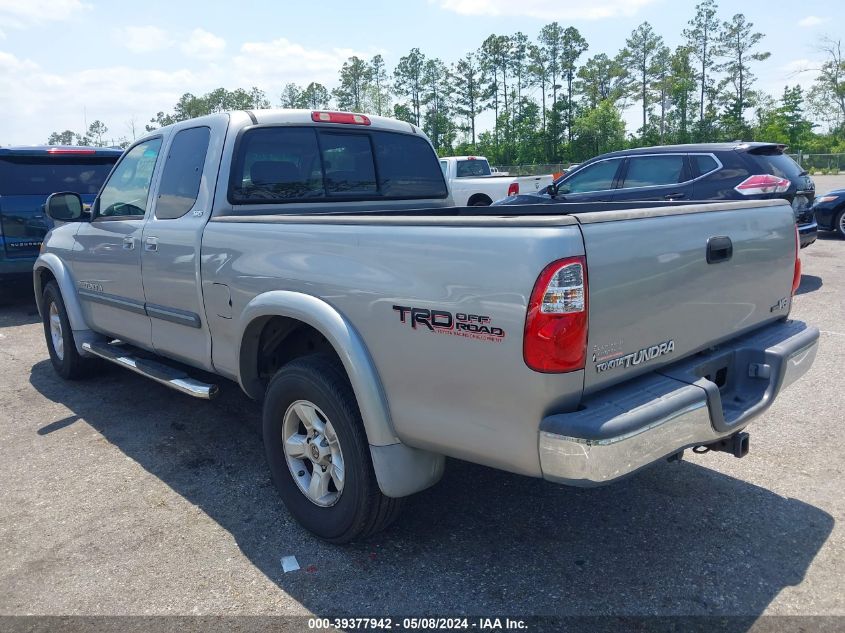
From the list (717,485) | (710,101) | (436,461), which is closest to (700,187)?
(717,485)

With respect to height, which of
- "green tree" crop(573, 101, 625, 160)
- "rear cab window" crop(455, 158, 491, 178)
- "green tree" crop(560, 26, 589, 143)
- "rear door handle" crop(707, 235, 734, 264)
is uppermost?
"green tree" crop(560, 26, 589, 143)

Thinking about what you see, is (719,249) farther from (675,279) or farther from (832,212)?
(832,212)

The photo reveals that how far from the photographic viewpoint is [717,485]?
3.60 m

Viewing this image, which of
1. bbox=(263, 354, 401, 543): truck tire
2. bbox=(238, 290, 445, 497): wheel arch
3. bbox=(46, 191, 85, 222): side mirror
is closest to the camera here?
bbox=(238, 290, 445, 497): wheel arch

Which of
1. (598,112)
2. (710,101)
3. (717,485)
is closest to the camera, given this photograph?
(717,485)

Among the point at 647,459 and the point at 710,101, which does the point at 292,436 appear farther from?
the point at 710,101

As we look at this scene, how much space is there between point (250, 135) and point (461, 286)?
7.07ft

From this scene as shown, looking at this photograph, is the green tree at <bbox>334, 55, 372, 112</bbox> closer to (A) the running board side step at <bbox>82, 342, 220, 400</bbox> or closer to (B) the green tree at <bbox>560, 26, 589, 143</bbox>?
(B) the green tree at <bbox>560, 26, 589, 143</bbox>

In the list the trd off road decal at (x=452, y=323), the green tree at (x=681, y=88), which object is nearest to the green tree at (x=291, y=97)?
the green tree at (x=681, y=88)

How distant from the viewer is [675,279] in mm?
2568

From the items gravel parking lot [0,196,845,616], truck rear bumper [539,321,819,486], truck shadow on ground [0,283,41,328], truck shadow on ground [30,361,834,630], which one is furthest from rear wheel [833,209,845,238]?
truck shadow on ground [0,283,41,328]

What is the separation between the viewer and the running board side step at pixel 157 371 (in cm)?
380

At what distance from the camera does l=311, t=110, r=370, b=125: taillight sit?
4.24 meters

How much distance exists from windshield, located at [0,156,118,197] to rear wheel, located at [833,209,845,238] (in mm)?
12446
